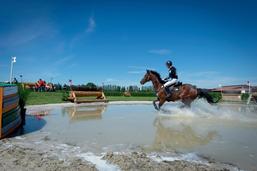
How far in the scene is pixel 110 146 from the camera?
4.48 meters

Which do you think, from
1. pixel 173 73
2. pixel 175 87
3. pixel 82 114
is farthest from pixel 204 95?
pixel 82 114

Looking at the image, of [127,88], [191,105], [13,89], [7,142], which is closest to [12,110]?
[13,89]

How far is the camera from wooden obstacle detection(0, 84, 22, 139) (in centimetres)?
493

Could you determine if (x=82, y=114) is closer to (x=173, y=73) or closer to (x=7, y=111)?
(x=173, y=73)

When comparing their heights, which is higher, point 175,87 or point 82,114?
point 175,87

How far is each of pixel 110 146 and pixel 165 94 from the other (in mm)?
7302

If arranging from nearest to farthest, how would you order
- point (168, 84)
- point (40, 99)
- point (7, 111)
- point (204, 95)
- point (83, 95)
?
point (7, 111) < point (168, 84) < point (204, 95) < point (40, 99) < point (83, 95)

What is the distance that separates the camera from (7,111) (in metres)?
5.26

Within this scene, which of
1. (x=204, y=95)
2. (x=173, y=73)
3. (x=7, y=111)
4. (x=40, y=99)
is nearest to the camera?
(x=7, y=111)

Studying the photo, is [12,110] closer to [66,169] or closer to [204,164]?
[66,169]

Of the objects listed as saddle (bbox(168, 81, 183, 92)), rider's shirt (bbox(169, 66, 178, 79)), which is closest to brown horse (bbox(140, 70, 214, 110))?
saddle (bbox(168, 81, 183, 92))

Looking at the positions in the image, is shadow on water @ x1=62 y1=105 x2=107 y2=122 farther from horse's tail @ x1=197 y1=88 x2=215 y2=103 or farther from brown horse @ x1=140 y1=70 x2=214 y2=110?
horse's tail @ x1=197 y1=88 x2=215 y2=103

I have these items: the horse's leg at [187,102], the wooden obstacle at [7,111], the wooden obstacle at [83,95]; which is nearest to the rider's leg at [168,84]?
the horse's leg at [187,102]

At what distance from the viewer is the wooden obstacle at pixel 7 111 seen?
4.93 metres
